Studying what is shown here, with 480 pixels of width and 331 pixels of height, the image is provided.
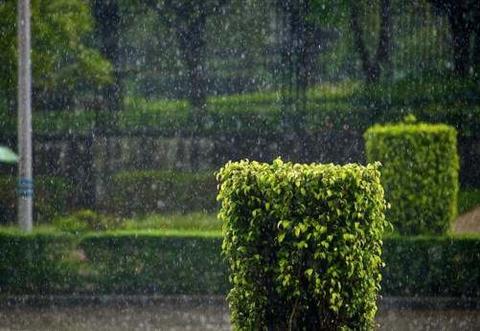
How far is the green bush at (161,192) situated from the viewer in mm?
23203

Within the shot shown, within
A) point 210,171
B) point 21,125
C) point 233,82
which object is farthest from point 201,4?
point 21,125

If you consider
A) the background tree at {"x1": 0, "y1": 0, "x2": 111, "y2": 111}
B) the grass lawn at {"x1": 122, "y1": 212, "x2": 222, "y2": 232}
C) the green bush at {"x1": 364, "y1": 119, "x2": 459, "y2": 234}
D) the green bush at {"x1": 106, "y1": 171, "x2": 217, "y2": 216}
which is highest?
the background tree at {"x1": 0, "y1": 0, "x2": 111, "y2": 111}

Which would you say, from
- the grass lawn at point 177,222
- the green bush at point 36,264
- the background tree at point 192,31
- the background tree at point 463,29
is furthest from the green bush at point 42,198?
the background tree at point 463,29

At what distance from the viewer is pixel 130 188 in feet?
76.8

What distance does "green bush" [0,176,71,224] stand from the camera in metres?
22.4

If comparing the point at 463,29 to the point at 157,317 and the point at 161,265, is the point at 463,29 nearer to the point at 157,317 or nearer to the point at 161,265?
the point at 161,265

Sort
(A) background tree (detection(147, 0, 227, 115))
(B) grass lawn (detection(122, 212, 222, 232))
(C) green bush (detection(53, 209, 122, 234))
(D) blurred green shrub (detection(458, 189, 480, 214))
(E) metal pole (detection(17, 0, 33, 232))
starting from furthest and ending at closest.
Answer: (A) background tree (detection(147, 0, 227, 115)), (D) blurred green shrub (detection(458, 189, 480, 214)), (B) grass lawn (detection(122, 212, 222, 232)), (E) metal pole (detection(17, 0, 33, 232)), (C) green bush (detection(53, 209, 122, 234))

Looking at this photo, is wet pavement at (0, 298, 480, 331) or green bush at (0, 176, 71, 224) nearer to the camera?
wet pavement at (0, 298, 480, 331)

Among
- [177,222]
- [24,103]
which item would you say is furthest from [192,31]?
[24,103]

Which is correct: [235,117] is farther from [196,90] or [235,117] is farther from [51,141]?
[51,141]

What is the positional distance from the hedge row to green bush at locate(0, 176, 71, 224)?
6897mm

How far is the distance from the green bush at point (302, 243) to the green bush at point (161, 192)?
15118mm

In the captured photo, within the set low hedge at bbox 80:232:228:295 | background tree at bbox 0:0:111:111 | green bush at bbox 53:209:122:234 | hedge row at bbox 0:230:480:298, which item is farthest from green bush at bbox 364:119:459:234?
background tree at bbox 0:0:111:111

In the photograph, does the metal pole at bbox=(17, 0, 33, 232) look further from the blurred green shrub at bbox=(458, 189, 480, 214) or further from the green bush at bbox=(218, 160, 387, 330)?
the blurred green shrub at bbox=(458, 189, 480, 214)
